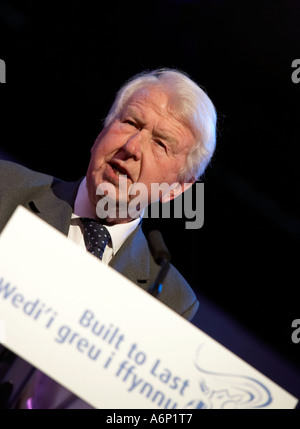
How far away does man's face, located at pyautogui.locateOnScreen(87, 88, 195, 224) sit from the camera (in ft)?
6.19

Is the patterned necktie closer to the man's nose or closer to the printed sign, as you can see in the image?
the man's nose

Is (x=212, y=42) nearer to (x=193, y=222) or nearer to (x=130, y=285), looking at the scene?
(x=193, y=222)

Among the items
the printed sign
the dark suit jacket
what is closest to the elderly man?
the dark suit jacket

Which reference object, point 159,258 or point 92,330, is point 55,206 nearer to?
point 159,258

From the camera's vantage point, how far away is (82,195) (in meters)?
1.99

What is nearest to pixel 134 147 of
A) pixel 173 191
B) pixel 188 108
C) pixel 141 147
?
pixel 141 147

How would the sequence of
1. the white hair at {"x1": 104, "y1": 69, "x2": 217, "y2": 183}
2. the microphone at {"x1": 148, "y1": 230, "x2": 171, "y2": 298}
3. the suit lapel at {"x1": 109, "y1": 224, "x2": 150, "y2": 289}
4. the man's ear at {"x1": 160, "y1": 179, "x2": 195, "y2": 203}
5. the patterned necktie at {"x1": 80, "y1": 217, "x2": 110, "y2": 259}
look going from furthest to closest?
the man's ear at {"x1": 160, "y1": 179, "x2": 195, "y2": 203}, the white hair at {"x1": 104, "y1": 69, "x2": 217, "y2": 183}, the suit lapel at {"x1": 109, "y1": 224, "x2": 150, "y2": 289}, the patterned necktie at {"x1": 80, "y1": 217, "x2": 110, "y2": 259}, the microphone at {"x1": 148, "y1": 230, "x2": 171, "y2": 298}

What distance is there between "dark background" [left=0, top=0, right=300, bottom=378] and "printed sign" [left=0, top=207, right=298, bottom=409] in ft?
5.60

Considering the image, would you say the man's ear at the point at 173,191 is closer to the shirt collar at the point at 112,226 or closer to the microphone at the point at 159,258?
the shirt collar at the point at 112,226

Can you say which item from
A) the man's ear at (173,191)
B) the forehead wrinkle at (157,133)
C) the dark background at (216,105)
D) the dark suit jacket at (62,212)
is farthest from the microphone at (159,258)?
the dark background at (216,105)

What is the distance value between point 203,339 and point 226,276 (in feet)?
6.30

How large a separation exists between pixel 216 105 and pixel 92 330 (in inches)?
82.2

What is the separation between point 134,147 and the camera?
1912mm

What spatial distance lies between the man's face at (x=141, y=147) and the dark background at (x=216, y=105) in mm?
805
